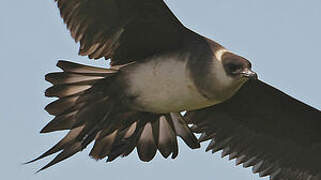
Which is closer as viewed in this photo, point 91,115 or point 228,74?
point 228,74

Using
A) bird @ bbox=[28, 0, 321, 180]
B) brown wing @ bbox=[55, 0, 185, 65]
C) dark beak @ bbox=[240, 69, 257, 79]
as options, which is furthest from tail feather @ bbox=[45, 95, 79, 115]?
dark beak @ bbox=[240, 69, 257, 79]

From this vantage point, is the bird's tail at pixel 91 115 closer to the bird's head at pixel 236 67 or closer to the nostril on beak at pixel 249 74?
the bird's head at pixel 236 67

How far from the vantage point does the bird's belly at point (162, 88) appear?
6.37 meters

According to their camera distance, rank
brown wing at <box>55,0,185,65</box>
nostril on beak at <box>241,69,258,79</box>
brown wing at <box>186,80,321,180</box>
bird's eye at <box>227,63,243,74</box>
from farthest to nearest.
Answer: brown wing at <box>186,80,321,180</box>, brown wing at <box>55,0,185,65</box>, bird's eye at <box>227,63,243,74</box>, nostril on beak at <box>241,69,258,79</box>

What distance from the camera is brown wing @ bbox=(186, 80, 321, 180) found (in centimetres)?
740

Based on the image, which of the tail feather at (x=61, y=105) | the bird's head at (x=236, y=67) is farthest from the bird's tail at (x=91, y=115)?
the bird's head at (x=236, y=67)

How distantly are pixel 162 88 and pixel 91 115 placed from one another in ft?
1.98

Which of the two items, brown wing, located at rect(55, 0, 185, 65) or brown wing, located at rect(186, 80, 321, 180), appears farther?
brown wing, located at rect(186, 80, 321, 180)

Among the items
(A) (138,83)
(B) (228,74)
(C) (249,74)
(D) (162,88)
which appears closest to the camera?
(C) (249,74)

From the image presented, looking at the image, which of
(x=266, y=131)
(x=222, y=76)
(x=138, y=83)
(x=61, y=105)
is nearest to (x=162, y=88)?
(x=138, y=83)

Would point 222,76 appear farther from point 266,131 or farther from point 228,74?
point 266,131

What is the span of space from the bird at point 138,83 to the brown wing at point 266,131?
1.4 inches

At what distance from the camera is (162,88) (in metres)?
6.43

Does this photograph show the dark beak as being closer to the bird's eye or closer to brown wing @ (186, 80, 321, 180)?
the bird's eye
